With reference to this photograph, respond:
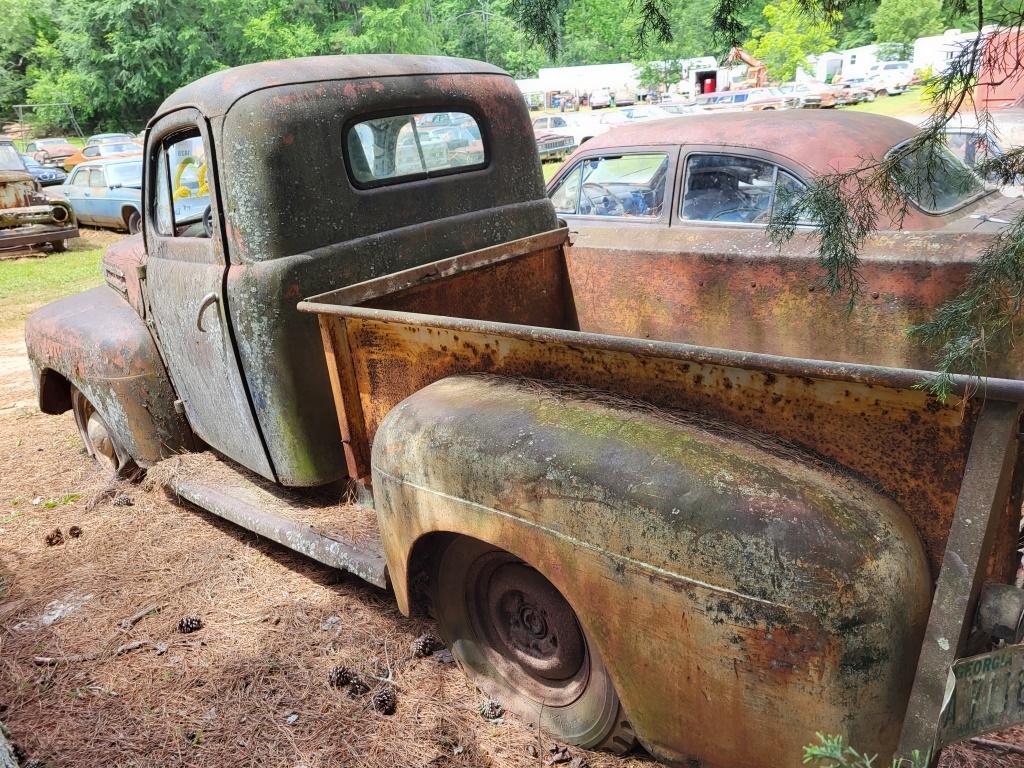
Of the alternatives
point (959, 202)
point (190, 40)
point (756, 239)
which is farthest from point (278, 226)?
point (190, 40)

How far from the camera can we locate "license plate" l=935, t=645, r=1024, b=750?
1494 millimetres

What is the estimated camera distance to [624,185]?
19.3 ft

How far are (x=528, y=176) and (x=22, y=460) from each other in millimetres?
3834

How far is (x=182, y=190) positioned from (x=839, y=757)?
324 centimetres

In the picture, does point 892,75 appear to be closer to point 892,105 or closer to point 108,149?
point 892,105

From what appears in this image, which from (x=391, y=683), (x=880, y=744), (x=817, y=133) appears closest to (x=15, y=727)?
(x=391, y=683)

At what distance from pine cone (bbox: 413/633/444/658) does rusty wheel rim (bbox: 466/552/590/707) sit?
30 cm

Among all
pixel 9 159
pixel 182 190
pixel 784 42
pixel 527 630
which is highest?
pixel 784 42

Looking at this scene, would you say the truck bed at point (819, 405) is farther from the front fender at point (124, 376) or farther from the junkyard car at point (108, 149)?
the junkyard car at point (108, 149)

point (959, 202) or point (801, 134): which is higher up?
point (801, 134)

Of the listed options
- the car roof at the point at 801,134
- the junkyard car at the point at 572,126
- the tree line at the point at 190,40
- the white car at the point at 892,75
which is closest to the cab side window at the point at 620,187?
the car roof at the point at 801,134

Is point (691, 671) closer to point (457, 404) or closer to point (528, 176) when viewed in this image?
point (457, 404)

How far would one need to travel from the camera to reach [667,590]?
170cm

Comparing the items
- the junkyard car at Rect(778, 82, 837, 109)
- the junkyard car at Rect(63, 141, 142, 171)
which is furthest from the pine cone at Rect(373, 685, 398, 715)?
the junkyard car at Rect(778, 82, 837, 109)
